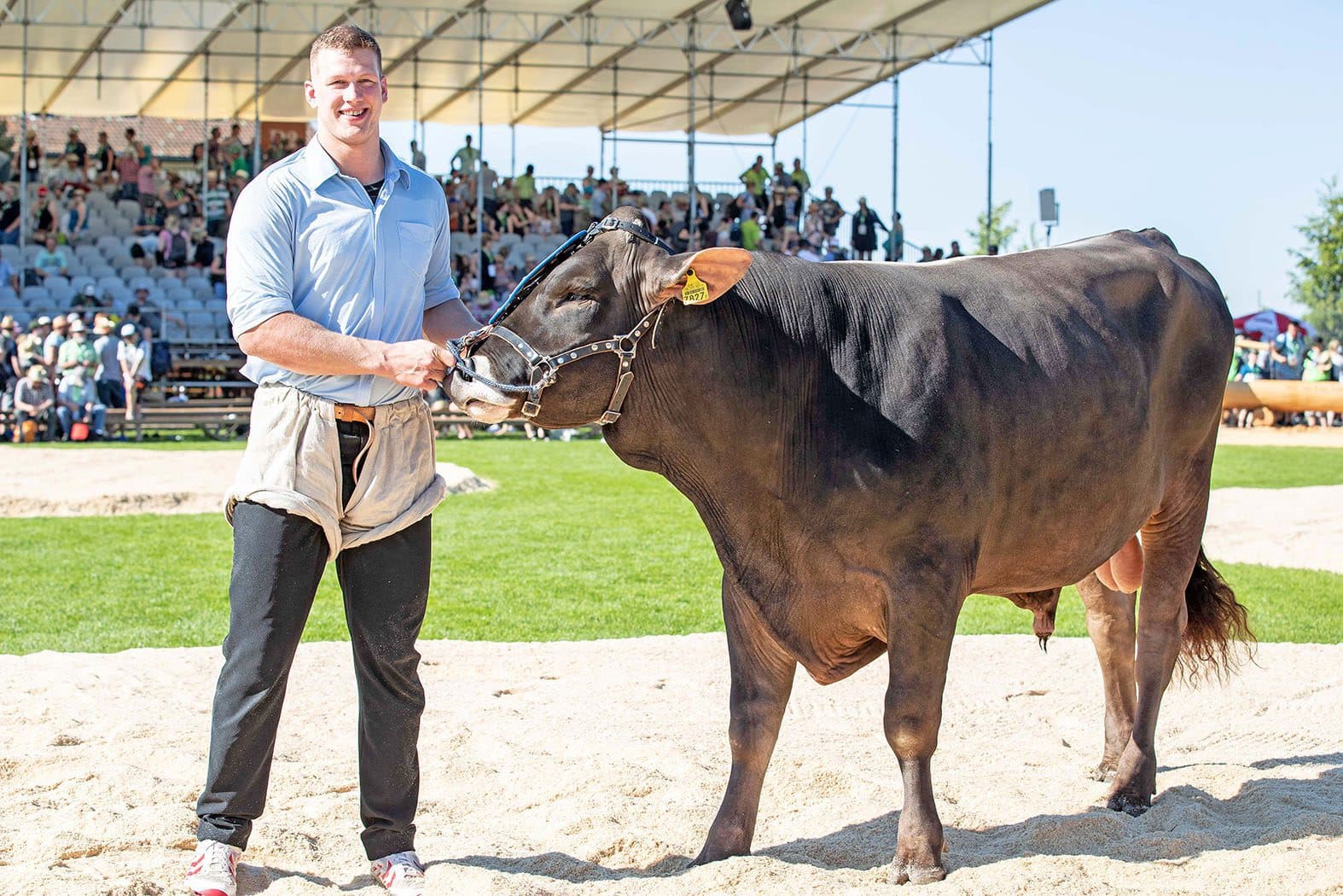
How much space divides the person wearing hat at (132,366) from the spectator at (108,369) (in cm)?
8

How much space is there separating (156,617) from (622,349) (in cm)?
545

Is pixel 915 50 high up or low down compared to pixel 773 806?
up

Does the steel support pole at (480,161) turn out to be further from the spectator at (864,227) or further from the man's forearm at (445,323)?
the man's forearm at (445,323)

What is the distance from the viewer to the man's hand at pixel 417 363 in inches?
148

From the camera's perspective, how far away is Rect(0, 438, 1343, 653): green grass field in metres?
A: 8.08

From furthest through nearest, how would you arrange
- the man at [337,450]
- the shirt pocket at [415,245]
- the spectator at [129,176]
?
the spectator at [129,176]
the shirt pocket at [415,245]
the man at [337,450]

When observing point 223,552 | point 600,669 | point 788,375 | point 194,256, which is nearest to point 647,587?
point 600,669

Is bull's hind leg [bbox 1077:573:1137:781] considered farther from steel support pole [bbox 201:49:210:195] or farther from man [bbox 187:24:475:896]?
steel support pole [bbox 201:49:210:195]

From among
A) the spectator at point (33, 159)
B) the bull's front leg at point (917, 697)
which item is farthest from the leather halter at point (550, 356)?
the spectator at point (33, 159)

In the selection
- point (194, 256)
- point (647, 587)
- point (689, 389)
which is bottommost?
point (647, 587)

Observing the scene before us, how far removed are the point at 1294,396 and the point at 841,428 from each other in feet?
29.3

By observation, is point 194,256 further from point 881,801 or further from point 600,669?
point 881,801

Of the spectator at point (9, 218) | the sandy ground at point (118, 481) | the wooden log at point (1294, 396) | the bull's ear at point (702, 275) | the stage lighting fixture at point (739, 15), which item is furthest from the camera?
the spectator at point (9, 218)

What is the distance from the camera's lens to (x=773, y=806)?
4820 mm
